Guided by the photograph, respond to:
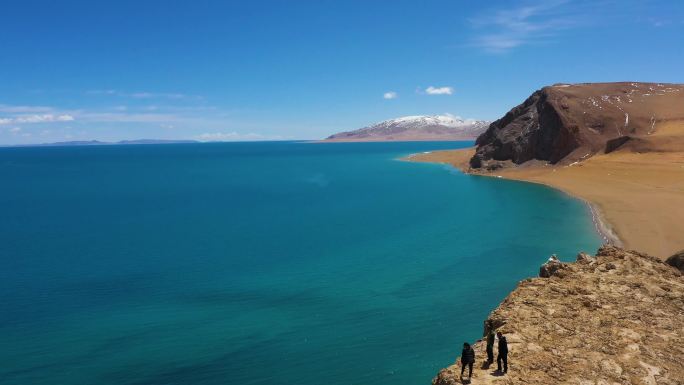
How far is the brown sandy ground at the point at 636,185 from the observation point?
133 ft

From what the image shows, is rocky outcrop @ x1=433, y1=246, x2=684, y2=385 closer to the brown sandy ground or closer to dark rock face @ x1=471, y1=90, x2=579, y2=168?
the brown sandy ground

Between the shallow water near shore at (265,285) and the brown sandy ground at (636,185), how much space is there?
379 cm

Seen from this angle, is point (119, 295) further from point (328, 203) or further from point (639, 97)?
point (639, 97)

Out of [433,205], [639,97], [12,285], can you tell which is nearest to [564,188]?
[433,205]

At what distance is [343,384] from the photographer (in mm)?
18953

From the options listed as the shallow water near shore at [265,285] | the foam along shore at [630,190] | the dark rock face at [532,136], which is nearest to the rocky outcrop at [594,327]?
the shallow water near shore at [265,285]

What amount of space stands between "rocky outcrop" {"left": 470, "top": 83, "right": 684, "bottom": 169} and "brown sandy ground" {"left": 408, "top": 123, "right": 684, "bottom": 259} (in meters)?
3.12

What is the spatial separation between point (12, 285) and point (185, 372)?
18.9 m

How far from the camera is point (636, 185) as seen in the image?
6475 centimetres

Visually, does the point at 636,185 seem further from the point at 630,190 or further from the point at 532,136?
the point at 532,136

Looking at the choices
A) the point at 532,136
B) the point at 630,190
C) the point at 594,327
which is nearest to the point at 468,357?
the point at 594,327

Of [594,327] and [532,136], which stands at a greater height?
[532,136]

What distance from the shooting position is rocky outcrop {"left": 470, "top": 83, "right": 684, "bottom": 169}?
301 feet

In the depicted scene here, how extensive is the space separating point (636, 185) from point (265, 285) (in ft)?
185
